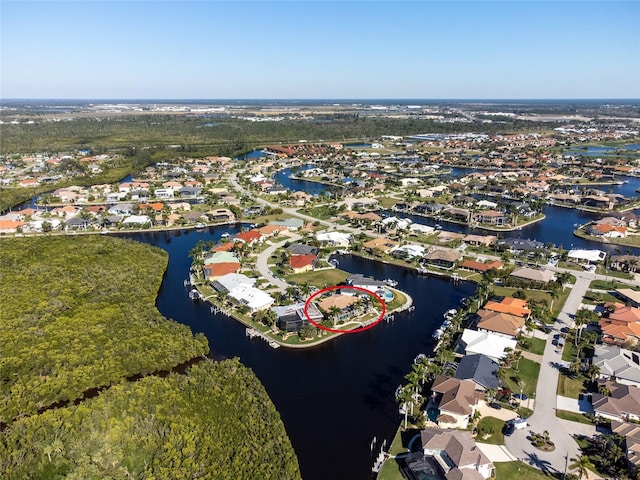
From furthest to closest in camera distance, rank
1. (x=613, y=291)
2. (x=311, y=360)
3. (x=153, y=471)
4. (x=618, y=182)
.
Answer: (x=618, y=182) < (x=613, y=291) < (x=311, y=360) < (x=153, y=471)

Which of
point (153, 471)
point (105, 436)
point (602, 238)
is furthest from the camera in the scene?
point (602, 238)

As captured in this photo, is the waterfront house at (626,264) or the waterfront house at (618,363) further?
the waterfront house at (626,264)

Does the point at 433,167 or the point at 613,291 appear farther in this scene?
the point at 433,167

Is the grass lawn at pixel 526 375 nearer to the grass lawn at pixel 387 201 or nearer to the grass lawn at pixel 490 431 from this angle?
the grass lawn at pixel 490 431

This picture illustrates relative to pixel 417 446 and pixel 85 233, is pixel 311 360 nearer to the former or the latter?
pixel 417 446

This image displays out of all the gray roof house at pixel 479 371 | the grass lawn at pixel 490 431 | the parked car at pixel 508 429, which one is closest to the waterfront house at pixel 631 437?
the parked car at pixel 508 429

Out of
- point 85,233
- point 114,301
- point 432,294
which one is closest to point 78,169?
point 85,233
